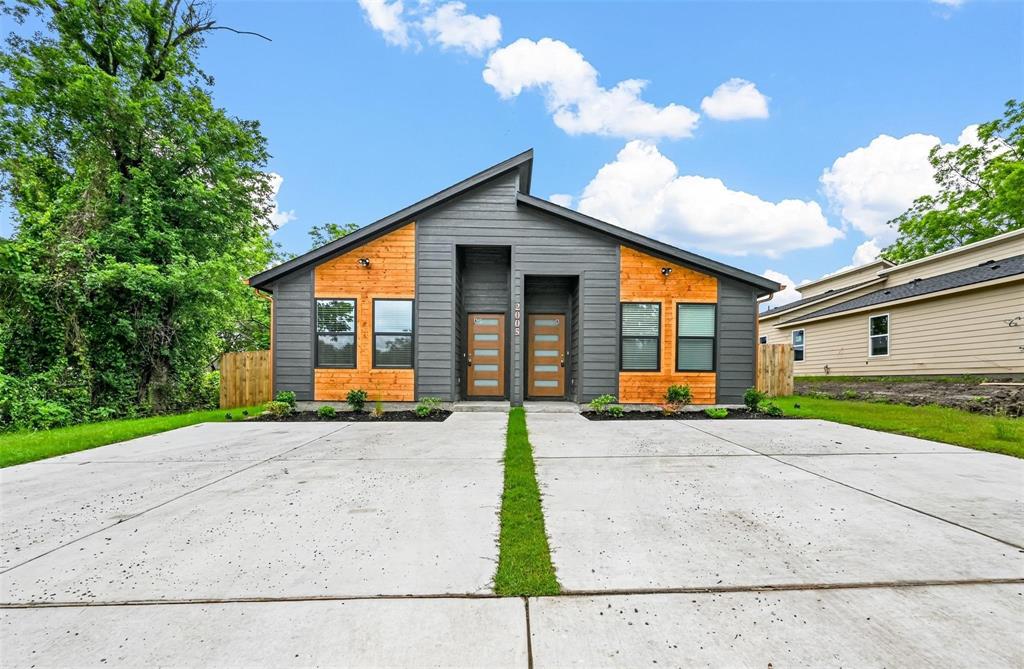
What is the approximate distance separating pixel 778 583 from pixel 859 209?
1469 inches

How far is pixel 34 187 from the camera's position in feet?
30.9

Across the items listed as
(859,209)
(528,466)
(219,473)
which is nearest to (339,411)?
(219,473)

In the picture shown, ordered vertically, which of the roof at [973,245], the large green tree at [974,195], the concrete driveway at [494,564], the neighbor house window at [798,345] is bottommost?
the concrete driveway at [494,564]

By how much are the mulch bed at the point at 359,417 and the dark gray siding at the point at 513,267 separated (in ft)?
3.04

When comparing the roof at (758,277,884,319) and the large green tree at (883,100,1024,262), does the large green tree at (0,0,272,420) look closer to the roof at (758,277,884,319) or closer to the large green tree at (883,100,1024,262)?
the roof at (758,277,884,319)

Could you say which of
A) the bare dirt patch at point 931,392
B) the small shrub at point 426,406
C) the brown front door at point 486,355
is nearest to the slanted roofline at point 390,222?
the brown front door at point 486,355

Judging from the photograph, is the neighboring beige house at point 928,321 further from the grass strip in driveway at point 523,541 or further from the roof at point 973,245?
the grass strip in driveway at point 523,541

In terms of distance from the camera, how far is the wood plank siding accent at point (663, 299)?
8.48 metres

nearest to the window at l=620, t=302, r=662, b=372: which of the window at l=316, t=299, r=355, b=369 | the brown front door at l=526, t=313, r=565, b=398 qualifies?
the brown front door at l=526, t=313, r=565, b=398

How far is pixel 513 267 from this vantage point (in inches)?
334

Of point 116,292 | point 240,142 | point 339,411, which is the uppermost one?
point 240,142

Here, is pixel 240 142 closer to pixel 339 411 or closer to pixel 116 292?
pixel 116 292

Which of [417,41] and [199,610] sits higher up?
[417,41]

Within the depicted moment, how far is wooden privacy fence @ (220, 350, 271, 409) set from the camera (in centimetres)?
933
